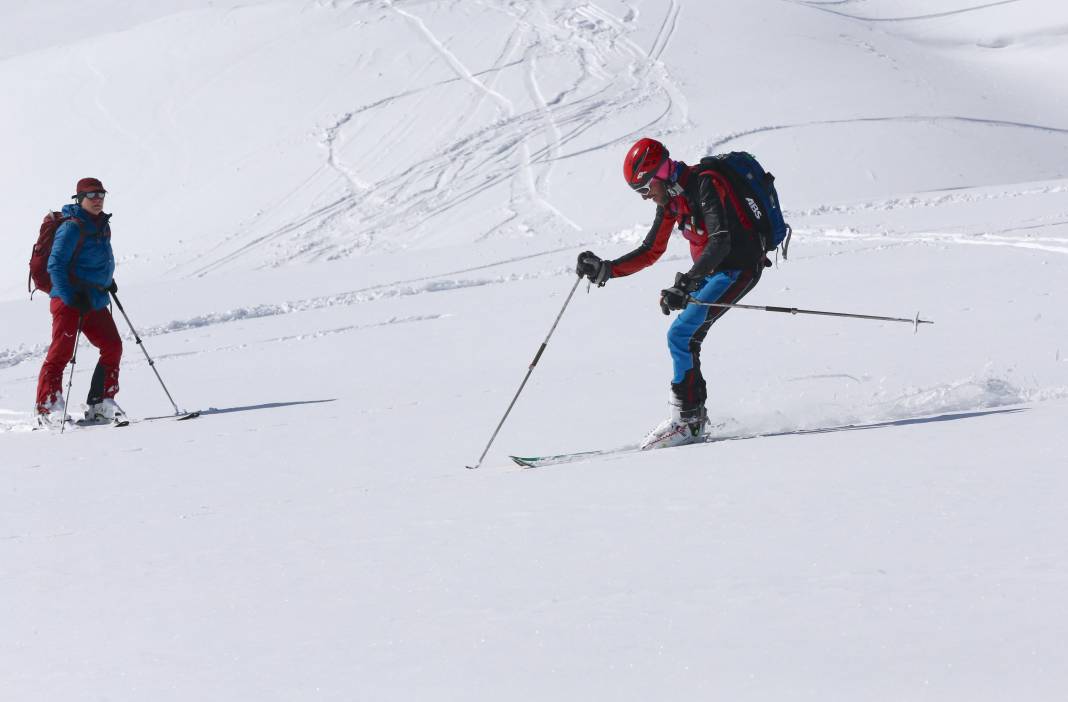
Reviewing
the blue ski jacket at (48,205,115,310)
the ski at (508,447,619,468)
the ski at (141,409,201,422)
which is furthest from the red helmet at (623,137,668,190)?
the blue ski jacket at (48,205,115,310)

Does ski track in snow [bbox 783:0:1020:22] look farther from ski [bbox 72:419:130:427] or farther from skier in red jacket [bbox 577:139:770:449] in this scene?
skier in red jacket [bbox 577:139:770:449]

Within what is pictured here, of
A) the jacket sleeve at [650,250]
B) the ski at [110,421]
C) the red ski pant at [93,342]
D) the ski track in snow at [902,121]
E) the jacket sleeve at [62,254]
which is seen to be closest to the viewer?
the jacket sleeve at [650,250]

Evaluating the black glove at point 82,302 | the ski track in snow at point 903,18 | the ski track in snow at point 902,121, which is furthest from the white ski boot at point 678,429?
the ski track in snow at point 903,18

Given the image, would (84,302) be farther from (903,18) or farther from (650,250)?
(903,18)

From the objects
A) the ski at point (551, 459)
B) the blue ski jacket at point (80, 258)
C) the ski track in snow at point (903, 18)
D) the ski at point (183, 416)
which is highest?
the blue ski jacket at point (80, 258)

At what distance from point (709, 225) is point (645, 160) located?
47 centimetres

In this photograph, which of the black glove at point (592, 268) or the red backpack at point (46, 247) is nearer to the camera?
the black glove at point (592, 268)

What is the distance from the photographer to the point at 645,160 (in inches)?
231

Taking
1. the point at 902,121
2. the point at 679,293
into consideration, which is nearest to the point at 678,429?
the point at 679,293

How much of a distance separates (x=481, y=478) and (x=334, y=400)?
3.73m

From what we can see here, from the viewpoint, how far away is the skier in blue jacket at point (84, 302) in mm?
8500

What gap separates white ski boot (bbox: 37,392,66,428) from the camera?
8859 millimetres

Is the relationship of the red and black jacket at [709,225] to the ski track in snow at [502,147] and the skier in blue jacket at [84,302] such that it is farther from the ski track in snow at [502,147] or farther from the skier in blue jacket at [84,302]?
the ski track in snow at [502,147]

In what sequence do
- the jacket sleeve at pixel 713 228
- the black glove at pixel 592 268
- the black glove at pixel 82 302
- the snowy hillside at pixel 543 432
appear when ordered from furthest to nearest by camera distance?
1. the black glove at pixel 82 302
2. the black glove at pixel 592 268
3. the jacket sleeve at pixel 713 228
4. the snowy hillside at pixel 543 432
